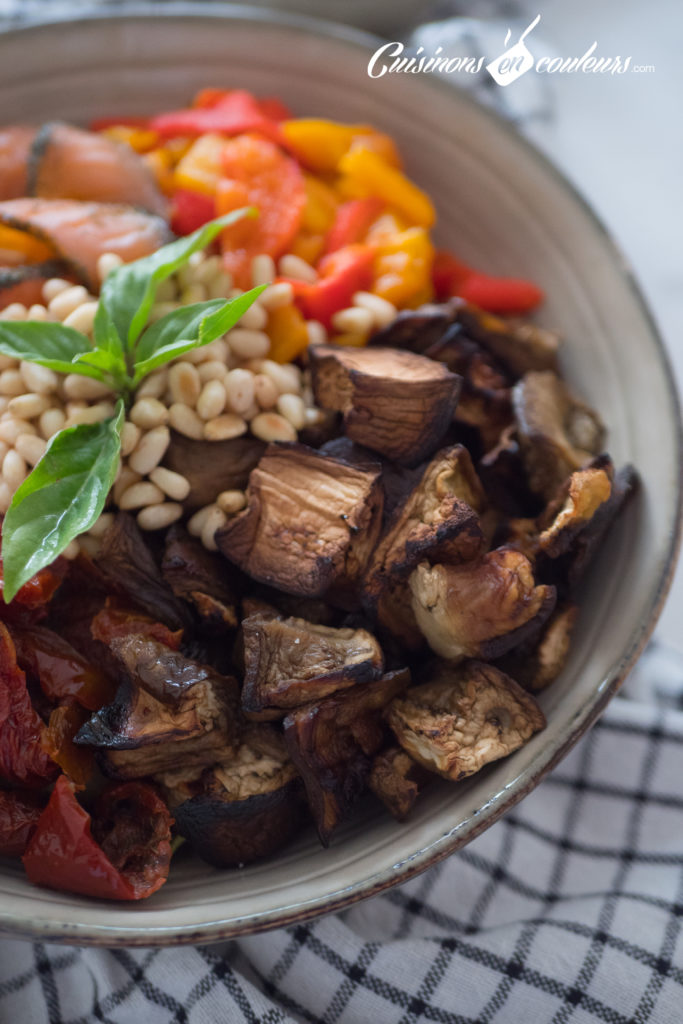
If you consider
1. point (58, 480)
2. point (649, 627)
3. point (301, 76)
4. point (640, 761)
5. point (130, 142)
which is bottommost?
point (640, 761)

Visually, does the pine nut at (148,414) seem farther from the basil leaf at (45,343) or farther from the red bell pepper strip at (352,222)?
the red bell pepper strip at (352,222)

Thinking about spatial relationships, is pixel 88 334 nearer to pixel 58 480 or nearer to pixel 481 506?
pixel 58 480

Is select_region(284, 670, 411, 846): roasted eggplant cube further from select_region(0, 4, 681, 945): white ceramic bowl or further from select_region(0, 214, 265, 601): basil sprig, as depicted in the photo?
select_region(0, 214, 265, 601): basil sprig

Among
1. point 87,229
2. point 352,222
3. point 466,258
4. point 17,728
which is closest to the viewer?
point 17,728

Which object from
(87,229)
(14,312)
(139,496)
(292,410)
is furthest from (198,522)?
(87,229)

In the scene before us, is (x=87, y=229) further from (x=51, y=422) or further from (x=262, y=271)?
(x=51, y=422)

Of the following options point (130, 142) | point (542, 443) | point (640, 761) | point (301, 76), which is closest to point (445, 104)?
point (301, 76)

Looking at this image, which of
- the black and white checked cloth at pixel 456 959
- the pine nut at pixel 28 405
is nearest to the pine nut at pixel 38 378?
the pine nut at pixel 28 405
